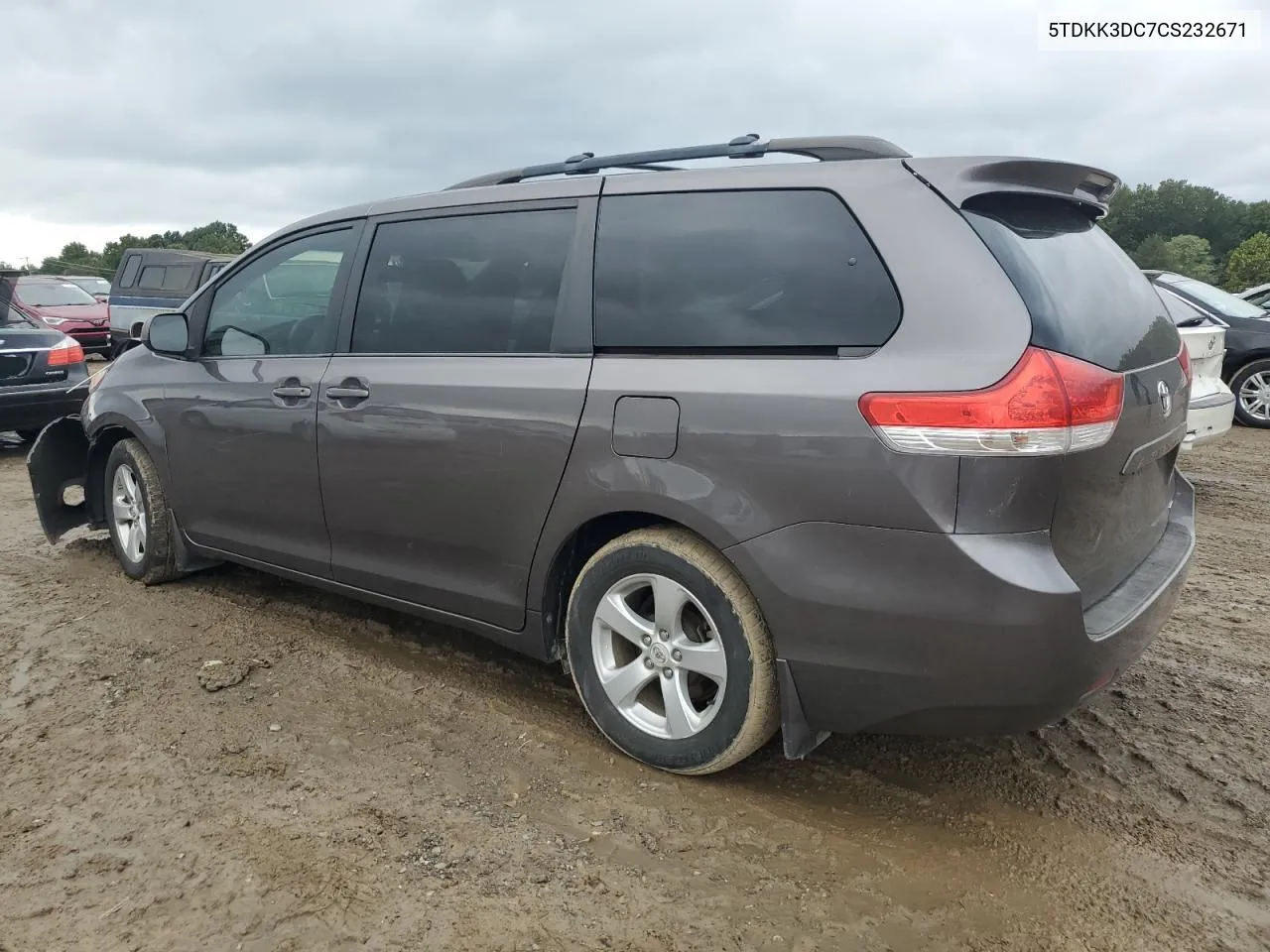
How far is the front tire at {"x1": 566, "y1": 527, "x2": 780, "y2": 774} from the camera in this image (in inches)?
103

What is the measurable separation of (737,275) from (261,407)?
213 centimetres

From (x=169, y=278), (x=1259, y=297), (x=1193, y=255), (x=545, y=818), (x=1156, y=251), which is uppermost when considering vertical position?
(x=1156, y=251)

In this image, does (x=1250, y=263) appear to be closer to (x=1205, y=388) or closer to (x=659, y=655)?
(x=1205, y=388)

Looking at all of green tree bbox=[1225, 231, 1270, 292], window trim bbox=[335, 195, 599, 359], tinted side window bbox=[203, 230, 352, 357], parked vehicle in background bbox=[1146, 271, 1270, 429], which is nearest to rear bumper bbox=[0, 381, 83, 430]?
tinted side window bbox=[203, 230, 352, 357]

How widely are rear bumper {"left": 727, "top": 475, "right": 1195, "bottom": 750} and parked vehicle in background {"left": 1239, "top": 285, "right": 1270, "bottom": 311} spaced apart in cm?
997

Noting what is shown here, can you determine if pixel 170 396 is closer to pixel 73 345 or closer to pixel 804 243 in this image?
pixel 804 243

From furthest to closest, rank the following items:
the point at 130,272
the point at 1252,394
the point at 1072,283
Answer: the point at 130,272 → the point at 1252,394 → the point at 1072,283

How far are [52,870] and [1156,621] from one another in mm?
2987

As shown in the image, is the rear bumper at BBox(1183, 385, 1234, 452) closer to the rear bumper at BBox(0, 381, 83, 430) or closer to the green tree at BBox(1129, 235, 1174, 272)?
the rear bumper at BBox(0, 381, 83, 430)

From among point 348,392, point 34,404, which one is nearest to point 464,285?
point 348,392

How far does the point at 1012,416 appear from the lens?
7.29 feet

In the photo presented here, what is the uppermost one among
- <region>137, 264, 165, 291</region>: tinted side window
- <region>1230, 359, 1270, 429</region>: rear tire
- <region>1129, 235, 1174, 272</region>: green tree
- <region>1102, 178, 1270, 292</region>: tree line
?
<region>1102, 178, 1270, 292</region>: tree line

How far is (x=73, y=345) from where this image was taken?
30.0 feet

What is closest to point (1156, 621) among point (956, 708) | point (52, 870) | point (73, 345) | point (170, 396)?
point (956, 708)
